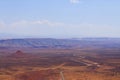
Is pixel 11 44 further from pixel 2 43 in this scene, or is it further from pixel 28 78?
pixel 28 78

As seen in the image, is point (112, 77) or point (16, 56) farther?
point (16, 56)

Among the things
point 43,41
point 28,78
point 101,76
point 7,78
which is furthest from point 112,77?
point 43,41

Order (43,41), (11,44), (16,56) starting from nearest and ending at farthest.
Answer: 1. (16,56)
2. (11,44)
3. (43,41)

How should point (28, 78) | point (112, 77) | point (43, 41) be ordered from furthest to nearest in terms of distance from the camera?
point (43, 41)
point (112, 77)
point (28, 78)

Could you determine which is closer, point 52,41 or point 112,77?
point 112,77

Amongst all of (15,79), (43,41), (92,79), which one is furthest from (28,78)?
(43,41)

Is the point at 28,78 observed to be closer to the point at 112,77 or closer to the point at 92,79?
the point at 92,79

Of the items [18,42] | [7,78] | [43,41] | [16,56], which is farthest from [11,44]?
[7,78]

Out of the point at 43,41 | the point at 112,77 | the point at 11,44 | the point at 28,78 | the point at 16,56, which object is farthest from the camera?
the point at 43,41
